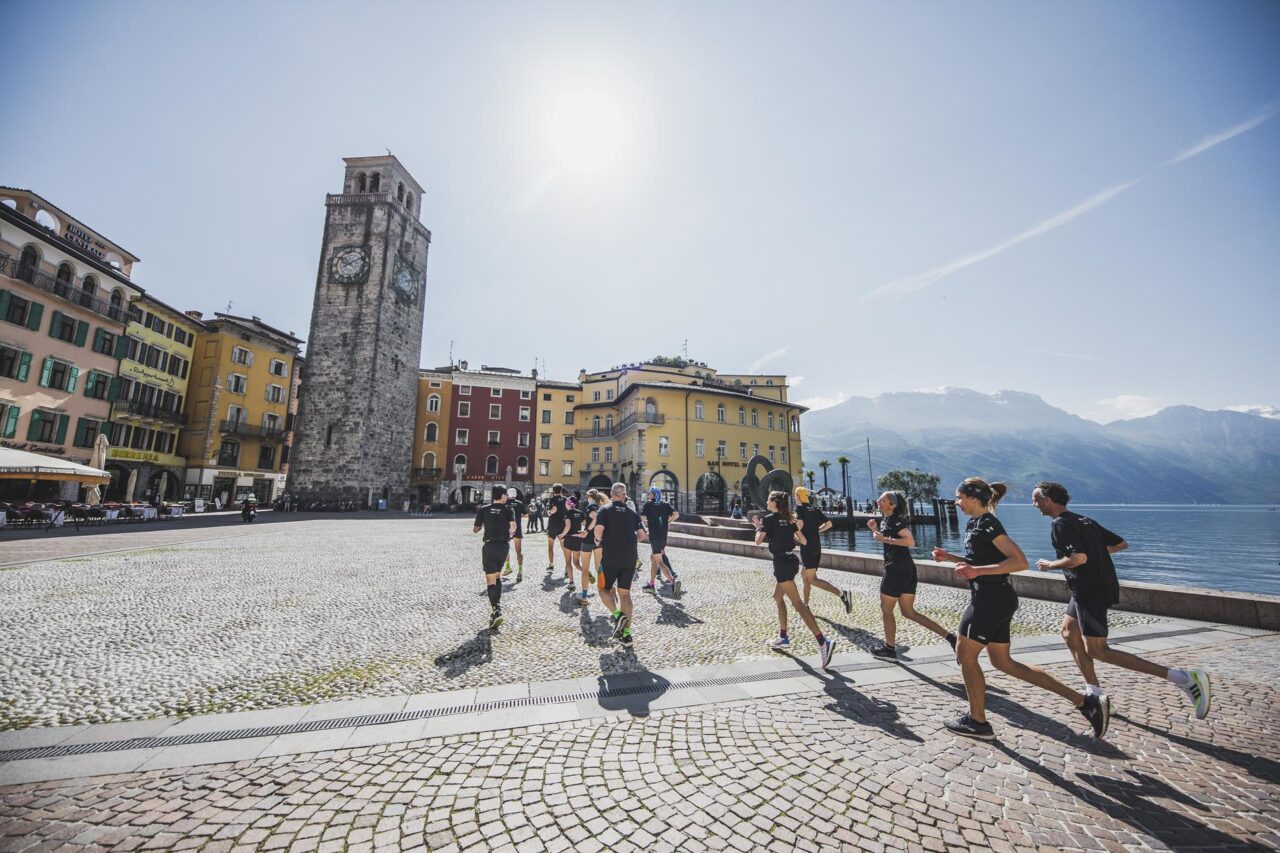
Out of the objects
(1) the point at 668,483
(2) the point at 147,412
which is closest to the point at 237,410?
(2) the point at 147,412

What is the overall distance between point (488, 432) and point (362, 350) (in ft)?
44.1

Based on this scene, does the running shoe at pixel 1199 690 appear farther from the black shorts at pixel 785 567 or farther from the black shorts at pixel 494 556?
the black shorts at pixel 494 556

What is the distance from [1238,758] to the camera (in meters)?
3.28

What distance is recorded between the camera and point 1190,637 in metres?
6.16

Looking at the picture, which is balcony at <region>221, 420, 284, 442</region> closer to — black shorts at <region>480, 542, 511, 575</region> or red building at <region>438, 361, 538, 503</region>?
red building at <region>438, 361, 538, 503</region>

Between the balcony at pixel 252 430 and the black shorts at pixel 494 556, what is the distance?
120 ft

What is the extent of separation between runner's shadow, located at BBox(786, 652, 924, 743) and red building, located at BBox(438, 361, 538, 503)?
43.1m

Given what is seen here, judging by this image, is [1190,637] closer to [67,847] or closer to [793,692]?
[793,692]

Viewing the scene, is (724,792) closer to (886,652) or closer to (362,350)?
(886,652)

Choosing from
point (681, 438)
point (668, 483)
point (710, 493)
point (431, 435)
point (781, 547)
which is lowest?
point (781, 547)

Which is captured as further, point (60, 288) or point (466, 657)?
point (60, 288)

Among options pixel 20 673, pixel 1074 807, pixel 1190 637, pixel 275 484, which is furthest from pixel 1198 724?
pixel 275 484

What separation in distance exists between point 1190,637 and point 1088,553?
157 inches

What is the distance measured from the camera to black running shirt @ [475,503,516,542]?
22.7 ft
